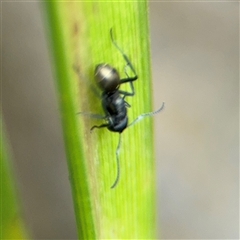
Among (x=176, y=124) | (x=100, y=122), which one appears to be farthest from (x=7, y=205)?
(x=176, y=124)

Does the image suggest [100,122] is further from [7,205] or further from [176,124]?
[176,124]

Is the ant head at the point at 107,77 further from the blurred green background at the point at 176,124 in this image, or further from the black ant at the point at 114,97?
the blurred green background at the point at 176,124

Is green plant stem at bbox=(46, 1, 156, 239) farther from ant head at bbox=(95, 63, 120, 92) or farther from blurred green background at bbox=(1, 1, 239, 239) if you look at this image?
blurred green background at bbox=(1, 1, 239, 239)

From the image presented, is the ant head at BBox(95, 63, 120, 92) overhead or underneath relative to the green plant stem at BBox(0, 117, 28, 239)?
overhead

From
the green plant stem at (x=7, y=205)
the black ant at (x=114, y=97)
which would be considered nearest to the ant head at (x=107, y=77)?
the black ant at (x=114, y=97)

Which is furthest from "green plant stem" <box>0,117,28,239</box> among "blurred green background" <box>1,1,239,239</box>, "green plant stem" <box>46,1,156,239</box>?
"blurred green background" <box>1,1,239,239</box>
